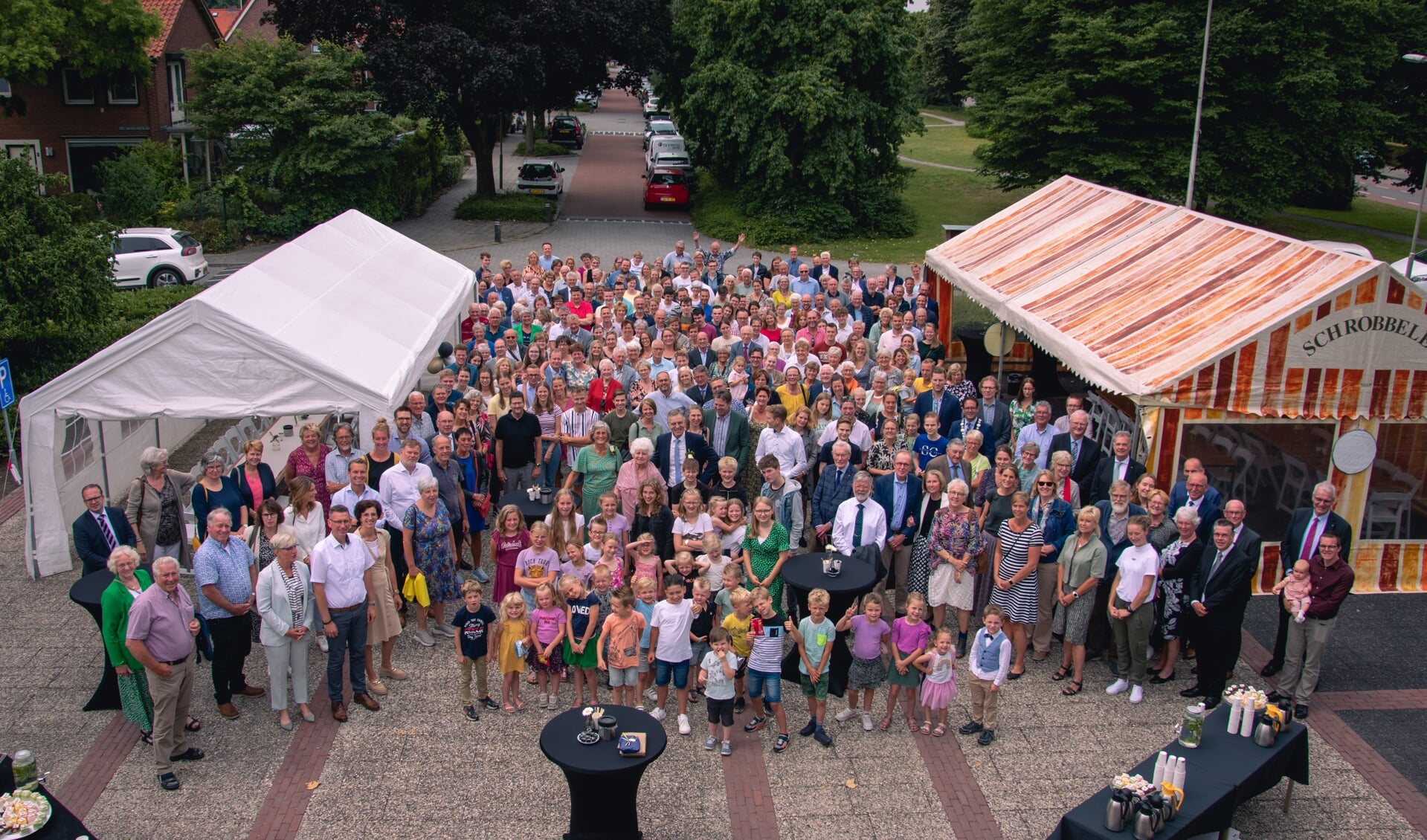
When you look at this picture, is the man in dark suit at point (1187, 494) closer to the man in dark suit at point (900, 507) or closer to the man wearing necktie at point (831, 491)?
the man in dark suit at point (900, 507)

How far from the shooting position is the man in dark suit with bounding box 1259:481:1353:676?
9031 mm

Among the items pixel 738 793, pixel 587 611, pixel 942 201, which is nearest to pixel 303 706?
pixel 587 611

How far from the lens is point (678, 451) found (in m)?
10.8

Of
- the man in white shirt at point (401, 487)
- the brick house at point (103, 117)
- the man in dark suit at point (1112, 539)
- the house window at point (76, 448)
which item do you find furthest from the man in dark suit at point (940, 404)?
the brick house at point (103, 117)

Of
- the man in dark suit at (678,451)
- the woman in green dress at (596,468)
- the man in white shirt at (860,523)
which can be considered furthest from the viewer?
the man in dark suit at (678,451)

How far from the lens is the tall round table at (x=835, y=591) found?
858 centimetres

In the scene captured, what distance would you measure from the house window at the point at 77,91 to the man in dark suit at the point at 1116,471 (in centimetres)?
3561

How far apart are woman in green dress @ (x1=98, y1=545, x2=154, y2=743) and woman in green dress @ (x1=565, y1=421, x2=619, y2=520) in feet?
12.4

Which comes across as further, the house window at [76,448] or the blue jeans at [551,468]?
the blue jeans at [551,468]

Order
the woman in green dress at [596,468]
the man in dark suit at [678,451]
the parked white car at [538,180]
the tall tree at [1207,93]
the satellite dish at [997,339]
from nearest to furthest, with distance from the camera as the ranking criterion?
1. the woman in green dress at [596,468]
2. the man in dark suit at [678,451]
3. the satellite dish at [997,339]
4. the tall tree at [1207,93]
5. the parked white car at [538,180]

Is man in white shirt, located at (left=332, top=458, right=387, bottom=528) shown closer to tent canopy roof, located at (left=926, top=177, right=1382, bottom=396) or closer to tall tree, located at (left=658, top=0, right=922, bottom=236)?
tent canopy roof, located at (left=926, top=177, right=1382, bottom=396)

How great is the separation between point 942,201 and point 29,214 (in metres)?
29.9

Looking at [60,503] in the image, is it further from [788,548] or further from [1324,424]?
[1324,424]

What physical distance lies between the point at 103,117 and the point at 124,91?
1062 mm
